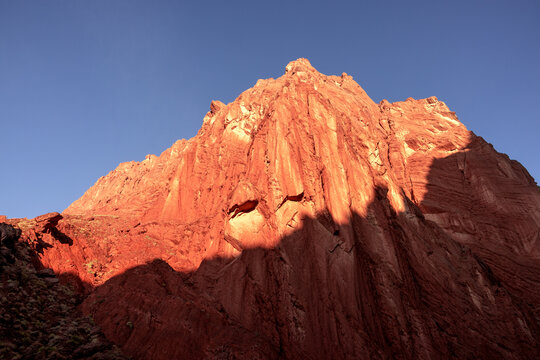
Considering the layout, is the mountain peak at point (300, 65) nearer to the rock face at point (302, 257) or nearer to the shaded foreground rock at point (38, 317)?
the rock face at point (302, 257)

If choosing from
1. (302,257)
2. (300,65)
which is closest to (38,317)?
(302,257)

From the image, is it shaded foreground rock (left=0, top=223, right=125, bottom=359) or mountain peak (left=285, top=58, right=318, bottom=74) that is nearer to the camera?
shaded foreground rock (left=0, top=223, right=125, bottom=359)

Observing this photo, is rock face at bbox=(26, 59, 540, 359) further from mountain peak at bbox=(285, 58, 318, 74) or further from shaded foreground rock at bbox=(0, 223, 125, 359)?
mountain peak at bbox=(285, 58, 318, 74)

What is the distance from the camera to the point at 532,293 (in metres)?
26.8

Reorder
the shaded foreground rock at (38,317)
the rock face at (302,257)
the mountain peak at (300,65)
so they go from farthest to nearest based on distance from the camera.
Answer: the mountain peak at (300,65) → the rock face at (302,257) → the shaded foreground rock at (38,317)

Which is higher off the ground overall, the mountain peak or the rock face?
the mountain peak

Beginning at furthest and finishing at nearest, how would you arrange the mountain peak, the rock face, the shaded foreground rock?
the mountain peak → the rock face → the shaded foreground rock

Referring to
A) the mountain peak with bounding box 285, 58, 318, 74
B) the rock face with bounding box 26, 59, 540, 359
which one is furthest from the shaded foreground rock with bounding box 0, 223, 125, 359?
the mountain peak with bounding box 285, 58, 318, 74

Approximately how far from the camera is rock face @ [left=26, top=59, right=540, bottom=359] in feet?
54.3

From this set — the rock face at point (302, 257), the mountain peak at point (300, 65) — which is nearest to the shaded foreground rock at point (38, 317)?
the rock face at point (302, 257)

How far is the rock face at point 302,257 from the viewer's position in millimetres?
16547

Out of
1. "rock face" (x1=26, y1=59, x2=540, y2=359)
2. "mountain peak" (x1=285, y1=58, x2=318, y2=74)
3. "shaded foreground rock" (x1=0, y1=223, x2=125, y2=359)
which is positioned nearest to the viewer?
"shaded foreground rock" (x1=0, y1=223, x2=125, y2=359)

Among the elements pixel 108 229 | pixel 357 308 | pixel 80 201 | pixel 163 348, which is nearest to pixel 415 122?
pixel 357 308

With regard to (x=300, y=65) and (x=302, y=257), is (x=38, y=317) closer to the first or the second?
(x=302, y=257)
